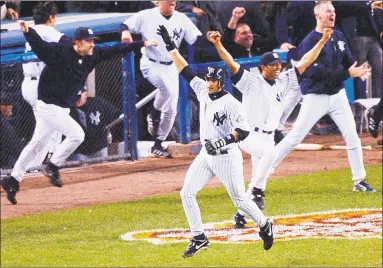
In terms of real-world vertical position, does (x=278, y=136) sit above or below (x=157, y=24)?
below

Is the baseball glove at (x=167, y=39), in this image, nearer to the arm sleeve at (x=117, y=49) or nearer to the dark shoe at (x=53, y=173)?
the arm sleeve at (x=117, y=49)

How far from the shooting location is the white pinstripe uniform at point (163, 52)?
22.8 feet

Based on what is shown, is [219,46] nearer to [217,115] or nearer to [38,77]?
[217,115]

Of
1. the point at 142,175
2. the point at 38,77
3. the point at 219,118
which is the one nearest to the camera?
the point at 219,118

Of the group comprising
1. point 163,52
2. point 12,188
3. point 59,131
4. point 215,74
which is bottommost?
point 12,188

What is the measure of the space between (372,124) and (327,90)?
15.7 inches

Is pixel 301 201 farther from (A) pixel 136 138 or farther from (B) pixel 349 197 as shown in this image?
(A) pixel 136 138

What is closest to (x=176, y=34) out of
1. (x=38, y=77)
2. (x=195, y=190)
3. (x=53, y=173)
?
(x=195, y=190)

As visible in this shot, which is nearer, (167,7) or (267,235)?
(267,235)

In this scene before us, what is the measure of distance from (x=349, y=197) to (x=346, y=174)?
0.98 metres

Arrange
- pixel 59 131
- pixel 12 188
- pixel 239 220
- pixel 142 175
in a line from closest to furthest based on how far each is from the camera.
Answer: pixel 239 220
pixel 142 175
pixel 59 131
pixel 12 188

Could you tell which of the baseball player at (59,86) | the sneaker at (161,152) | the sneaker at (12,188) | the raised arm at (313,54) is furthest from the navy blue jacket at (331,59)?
the sneaker at (12,188)

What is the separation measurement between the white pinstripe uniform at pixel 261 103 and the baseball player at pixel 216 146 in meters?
0.21

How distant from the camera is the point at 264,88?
6.28 metres
